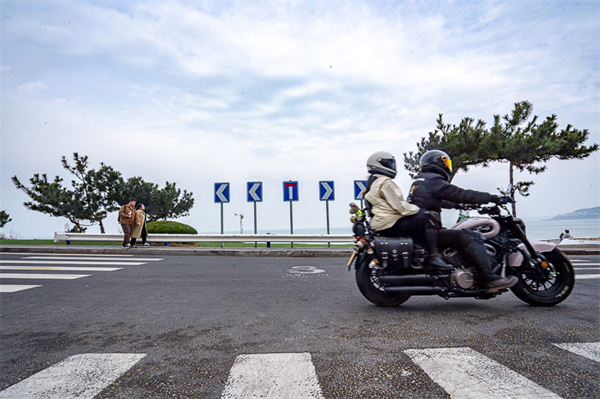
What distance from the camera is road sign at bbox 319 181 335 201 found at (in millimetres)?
16391

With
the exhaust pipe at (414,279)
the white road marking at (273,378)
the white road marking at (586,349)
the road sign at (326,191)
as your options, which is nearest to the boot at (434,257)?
the exhaust pipe at (414,279)

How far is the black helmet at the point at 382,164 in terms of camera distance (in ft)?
15.5

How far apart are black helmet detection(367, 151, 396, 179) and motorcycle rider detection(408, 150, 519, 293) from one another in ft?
1.17

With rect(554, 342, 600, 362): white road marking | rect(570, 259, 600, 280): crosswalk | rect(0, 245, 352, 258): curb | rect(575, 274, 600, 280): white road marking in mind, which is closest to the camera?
rect(554, 342, 600, 362): white road marking

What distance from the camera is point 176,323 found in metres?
3.99

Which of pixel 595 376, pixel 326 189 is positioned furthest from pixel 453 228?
pixel 326 189

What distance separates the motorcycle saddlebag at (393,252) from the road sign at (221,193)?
509 inches

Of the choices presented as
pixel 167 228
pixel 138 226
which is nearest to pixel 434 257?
pixel 138 226

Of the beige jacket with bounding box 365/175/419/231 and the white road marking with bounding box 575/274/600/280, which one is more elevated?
the beige jacket with bounding box 365/175/419/231

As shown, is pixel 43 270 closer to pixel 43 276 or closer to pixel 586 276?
pixel 43 276

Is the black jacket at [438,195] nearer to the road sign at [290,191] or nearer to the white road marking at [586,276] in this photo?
the white road marking at [586,276]

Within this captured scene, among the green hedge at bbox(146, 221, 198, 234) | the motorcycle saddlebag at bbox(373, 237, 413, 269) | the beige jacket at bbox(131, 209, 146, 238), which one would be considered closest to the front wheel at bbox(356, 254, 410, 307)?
the motorcycle saddlebag at bbox(373, 237, 413, 269)

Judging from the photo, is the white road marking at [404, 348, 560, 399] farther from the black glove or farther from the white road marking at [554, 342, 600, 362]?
the black glove

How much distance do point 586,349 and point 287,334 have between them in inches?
101
